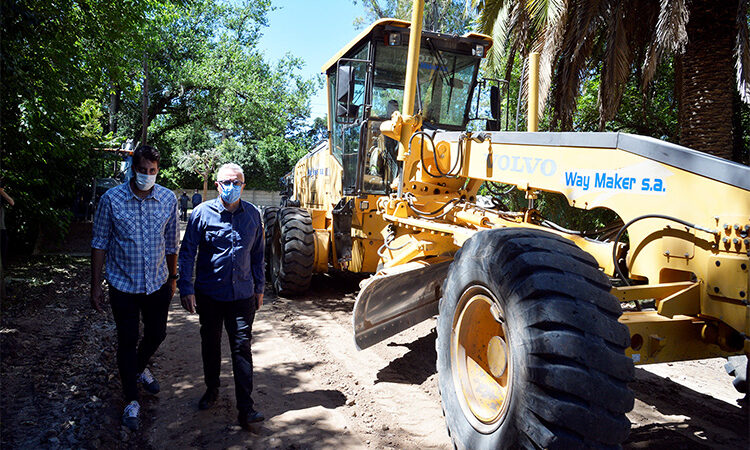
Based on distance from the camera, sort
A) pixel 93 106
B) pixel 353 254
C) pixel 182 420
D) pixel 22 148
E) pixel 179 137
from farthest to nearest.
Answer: pixel 179 137 < pixel 93 106 < pixel 22 148 < pixel 353 254 < pixel 182 420

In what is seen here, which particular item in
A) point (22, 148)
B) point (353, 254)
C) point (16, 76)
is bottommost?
point (353, 254)

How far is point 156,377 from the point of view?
4.71 m

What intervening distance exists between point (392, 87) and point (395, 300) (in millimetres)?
3581

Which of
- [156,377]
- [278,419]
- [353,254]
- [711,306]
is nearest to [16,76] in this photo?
[156,377]

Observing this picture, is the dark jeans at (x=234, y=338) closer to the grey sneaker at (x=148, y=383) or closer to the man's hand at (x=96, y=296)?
the grey sneaker at (x=148, y=383)

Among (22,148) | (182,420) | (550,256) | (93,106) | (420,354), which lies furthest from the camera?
(93,106)

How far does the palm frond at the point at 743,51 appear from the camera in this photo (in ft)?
24.3

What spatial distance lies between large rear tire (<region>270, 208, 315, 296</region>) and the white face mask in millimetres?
3791

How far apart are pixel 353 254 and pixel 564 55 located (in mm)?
5723

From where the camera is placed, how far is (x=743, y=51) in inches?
293

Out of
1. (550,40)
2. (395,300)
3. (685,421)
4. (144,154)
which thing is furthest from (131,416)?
(550,40)

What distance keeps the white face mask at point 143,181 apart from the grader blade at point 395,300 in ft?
5.97

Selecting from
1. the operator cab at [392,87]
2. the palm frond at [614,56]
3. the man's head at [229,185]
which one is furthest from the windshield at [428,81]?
the man's head at [229,185]

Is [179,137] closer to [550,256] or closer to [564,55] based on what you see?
[564,55]
